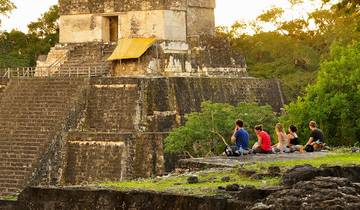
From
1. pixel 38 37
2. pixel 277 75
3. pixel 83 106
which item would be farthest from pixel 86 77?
pixel 38 37

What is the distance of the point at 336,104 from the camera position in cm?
1966

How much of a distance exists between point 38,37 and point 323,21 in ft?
39.2

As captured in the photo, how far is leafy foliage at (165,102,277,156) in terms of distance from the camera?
20844mm

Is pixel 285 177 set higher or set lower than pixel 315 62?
lower

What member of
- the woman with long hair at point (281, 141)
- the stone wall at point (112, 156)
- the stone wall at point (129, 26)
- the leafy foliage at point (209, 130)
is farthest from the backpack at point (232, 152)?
the stone wall at point (129, 26)

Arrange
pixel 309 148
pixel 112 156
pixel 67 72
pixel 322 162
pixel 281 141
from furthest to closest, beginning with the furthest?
Answer: pixel 67 72 < pixel 112 156 < pixel 281 141 < pixel 309 148 < pixel 322 162

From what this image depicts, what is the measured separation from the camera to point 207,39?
90.1ft

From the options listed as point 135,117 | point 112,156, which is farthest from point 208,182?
point 135,117

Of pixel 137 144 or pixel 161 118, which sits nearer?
pixel 137 144

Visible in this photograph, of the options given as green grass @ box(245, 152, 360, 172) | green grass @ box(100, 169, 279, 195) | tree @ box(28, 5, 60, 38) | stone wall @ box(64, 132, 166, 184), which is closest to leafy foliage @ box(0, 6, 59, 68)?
tree @ box(28, 5, 60, 38)

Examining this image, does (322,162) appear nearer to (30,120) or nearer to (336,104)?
(336,104)

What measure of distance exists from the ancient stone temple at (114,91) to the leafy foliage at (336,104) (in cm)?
387

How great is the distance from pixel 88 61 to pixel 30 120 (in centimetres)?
469

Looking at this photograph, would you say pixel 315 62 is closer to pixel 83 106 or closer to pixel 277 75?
pixel 277 75
